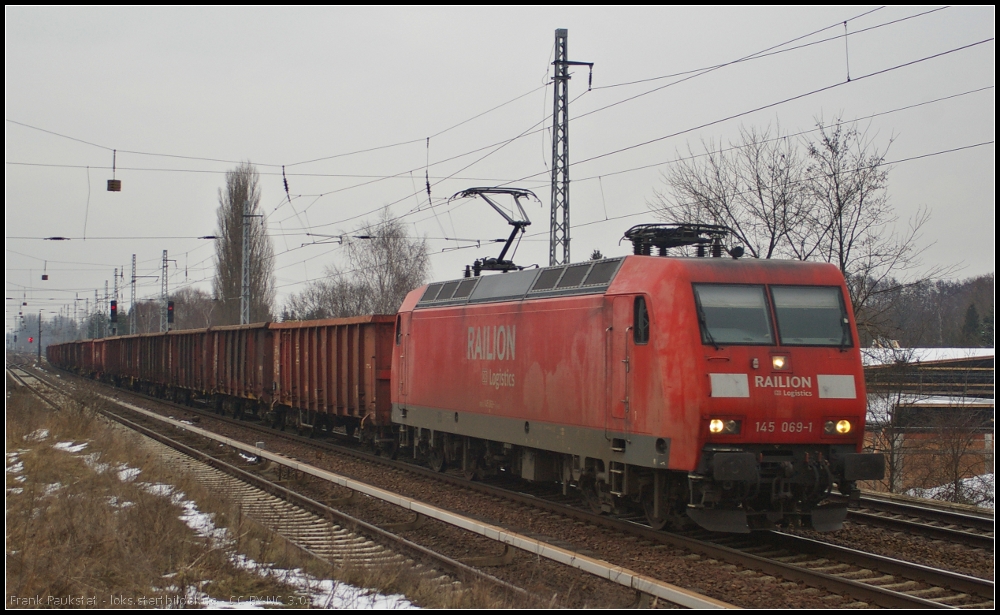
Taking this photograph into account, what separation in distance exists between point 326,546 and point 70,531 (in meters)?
2.73

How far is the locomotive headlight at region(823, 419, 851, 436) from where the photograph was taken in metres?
9.48

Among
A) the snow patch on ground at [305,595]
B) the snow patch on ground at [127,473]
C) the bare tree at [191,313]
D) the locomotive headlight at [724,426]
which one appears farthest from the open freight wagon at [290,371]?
the bare tree at [191,313]

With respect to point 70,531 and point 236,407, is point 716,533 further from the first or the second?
point 236,407

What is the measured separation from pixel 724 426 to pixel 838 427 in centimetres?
139

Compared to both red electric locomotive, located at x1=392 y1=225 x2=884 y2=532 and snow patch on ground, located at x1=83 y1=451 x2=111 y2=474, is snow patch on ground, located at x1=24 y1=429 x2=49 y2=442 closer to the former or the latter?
snow patch on ground, located at x1=83 y1=451 x2=111 y2=474

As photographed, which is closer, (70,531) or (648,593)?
(648,593)

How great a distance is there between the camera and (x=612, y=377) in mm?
10391

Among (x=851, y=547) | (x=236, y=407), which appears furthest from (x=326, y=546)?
(x=236, y=407)

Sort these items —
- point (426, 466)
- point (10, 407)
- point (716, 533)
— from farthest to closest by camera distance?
point (10, 407) → point (426, 466) → point (716, 533)

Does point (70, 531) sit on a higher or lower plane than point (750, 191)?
lower

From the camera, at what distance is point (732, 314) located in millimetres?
9594

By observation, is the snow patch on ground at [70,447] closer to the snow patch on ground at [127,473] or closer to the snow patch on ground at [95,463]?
the snow patch on ground at [95,463]

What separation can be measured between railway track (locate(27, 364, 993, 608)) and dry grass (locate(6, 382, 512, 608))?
2.71m

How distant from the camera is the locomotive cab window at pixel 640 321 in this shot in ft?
32.2
